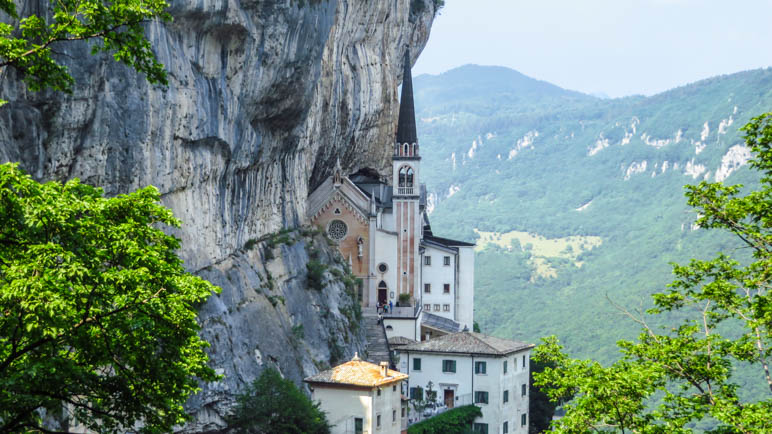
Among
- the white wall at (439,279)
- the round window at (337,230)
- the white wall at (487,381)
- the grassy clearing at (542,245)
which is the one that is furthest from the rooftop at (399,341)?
the grassy clearing at (542,245)

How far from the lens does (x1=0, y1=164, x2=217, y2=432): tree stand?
45.1 feet

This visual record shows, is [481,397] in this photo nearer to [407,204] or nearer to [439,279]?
[407,204]

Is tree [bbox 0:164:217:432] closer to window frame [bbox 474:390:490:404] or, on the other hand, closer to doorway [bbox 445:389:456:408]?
window frame [bbox 474:390:490:404]

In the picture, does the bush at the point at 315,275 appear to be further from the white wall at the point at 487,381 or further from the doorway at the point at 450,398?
the doorway at the point at 450,398

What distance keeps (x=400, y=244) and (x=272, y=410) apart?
101ft

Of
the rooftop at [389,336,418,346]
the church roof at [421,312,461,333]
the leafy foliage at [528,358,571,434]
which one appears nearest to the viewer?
the leafy foliage at [528,358,571,434]

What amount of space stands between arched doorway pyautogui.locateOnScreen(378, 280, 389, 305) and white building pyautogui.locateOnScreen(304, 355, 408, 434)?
→ 2346 centimetres

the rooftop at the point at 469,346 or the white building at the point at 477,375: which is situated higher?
the rooftop at the point at 469,346

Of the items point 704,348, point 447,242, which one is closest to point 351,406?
point 704,348

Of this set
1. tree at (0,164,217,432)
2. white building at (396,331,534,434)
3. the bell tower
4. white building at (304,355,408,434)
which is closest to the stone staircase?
white building at (396,331,534,434)

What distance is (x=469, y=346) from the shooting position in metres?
57.1

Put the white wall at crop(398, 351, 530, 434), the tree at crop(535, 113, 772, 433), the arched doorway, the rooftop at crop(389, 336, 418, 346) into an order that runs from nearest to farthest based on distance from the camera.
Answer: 1. the tree at crop(535, 113, 772, 433)
2. the white wall at crop(398, 351, 530, 434)
3. the rooftop at crop(389, 336, 418, 346)
4. the arched doorway

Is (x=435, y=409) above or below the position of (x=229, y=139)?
below

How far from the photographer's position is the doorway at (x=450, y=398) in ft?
185
